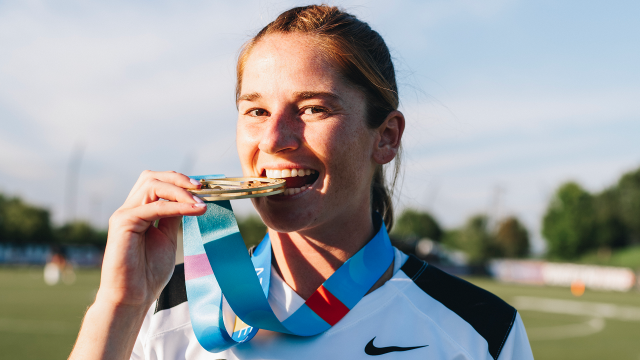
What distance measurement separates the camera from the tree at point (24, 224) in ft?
186

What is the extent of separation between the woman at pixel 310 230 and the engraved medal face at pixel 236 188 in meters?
0.07

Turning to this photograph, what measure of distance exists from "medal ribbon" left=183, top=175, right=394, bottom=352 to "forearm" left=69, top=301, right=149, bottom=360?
0.94 feet

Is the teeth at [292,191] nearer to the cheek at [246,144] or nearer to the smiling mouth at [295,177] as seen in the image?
the smiling mouth at [295,177]

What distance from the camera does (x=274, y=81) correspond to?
201 centimetres

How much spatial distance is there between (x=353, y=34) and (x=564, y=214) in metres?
65.0

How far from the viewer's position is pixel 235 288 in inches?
76.6

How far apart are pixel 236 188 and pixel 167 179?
0.78 feet

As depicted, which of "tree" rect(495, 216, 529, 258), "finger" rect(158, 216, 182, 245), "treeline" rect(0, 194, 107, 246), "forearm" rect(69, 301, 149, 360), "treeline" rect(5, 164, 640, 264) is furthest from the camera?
"tree" rect(495, 216, 529, 258)

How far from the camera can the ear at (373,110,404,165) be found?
227 cm

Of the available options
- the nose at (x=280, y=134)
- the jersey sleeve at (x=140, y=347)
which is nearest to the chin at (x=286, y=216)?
the nose at (x=280, y=134)

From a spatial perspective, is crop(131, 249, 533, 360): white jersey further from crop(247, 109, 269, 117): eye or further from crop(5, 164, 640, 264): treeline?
crop(5, 164, 640, 264): treeline

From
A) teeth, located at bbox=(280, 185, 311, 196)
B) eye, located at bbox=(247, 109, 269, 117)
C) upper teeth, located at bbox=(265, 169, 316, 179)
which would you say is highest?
eye, located at bbox=(247, 109, 269, 117)

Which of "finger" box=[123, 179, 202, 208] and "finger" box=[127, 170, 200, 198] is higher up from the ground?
"finger" box=[127, 170, 200, 198]

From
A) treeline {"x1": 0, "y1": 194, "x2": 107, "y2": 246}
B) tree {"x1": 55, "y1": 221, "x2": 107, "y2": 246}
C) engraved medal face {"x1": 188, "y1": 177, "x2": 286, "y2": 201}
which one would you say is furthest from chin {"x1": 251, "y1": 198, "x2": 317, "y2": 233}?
tree {"x1": 55, "y1": 221, "x2": 107, "y2": 246}
